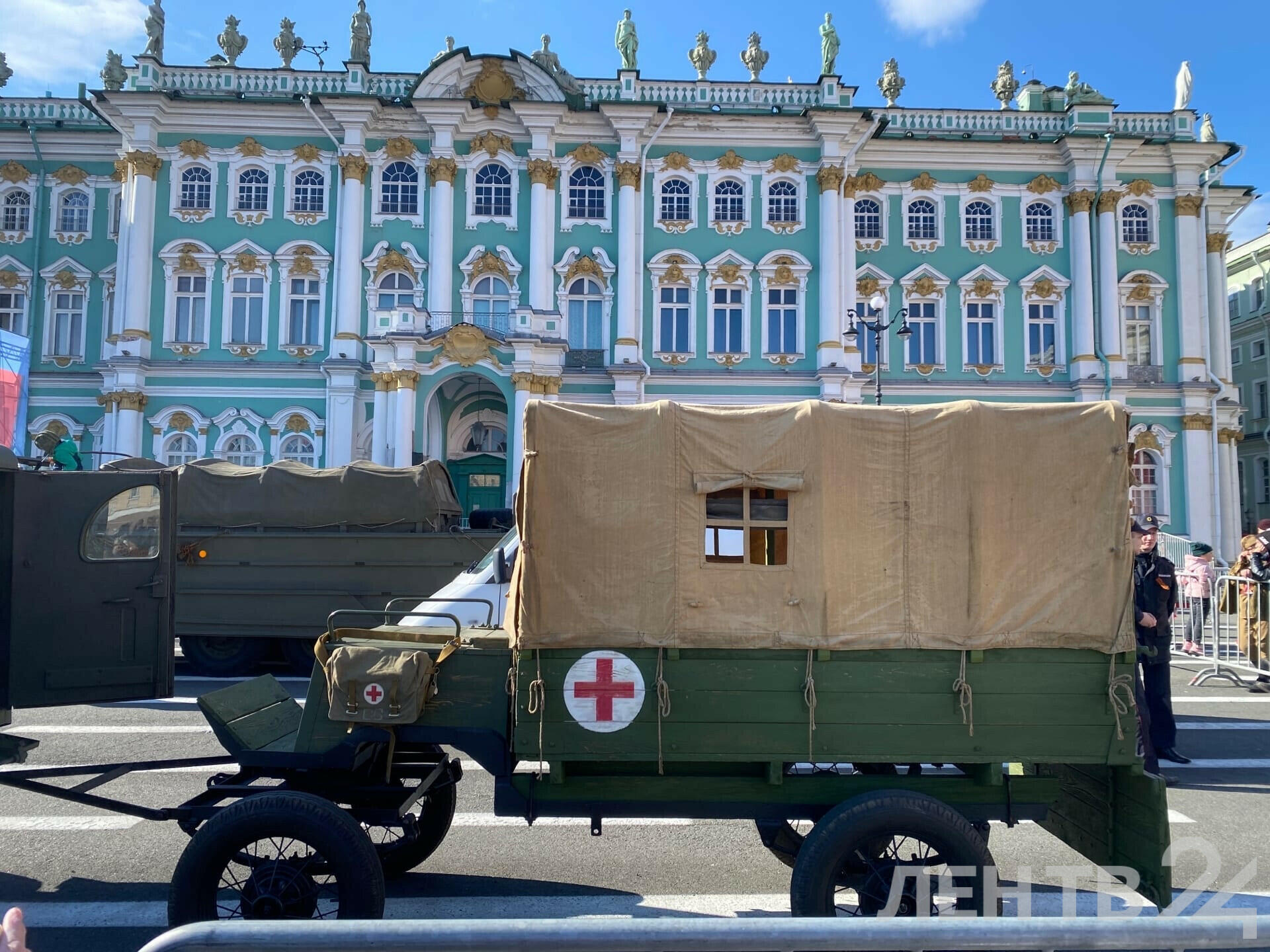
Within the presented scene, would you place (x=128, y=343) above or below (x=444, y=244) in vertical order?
below

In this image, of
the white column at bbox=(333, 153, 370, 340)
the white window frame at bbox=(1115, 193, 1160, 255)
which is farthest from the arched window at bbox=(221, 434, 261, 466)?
the white window frame at bbox=(1115, 193, 1160, 255)

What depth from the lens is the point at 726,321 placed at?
2864 centimetres

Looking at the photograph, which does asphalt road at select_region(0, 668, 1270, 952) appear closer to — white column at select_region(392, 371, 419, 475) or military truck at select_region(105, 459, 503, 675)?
military truck at select_region(105, 459, 503, 675)

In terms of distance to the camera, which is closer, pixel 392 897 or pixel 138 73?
pixel 392 897

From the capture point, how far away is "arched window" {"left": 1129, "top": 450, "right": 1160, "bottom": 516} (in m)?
29.2

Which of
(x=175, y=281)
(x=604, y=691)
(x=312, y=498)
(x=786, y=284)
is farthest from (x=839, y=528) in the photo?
(x=175, y=281)

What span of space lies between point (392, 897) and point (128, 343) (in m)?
26.5

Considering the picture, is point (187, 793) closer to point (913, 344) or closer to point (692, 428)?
point (692, 428)

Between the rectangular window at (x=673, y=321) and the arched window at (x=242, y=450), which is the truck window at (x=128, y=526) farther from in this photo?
the rectangular window at (x=673, y=321)

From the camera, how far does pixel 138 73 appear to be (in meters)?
28.0

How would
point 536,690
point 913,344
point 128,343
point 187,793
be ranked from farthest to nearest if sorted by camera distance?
point 913,344
point 128,343
point 187,793
point 536,690

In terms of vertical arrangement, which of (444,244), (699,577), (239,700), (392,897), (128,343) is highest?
(444,244)

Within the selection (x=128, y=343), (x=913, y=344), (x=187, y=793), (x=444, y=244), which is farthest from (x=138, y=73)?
(x=187, y=793)

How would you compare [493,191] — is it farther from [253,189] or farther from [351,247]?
[253,189]
